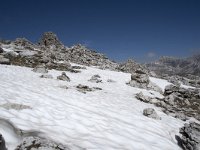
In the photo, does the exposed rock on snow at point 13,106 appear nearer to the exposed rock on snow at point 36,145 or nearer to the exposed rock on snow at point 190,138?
the exposed rock on snow at point 36,145

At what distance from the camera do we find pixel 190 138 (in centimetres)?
1220

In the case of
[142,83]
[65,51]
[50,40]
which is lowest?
[142,83]

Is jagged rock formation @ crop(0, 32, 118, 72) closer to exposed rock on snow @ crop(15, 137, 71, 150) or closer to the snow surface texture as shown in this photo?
the snow surface texture

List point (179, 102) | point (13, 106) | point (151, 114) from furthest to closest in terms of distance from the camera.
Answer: point (179, 102) → point (151, 114) → point (13, 106)

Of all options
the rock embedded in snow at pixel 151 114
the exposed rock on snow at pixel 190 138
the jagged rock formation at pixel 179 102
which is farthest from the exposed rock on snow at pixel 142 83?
the exposed rock on snow at pixel 190 138

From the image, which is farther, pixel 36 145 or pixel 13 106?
pixel 13 106

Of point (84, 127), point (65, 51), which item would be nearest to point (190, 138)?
point (84, 127)

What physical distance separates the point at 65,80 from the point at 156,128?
17.0 meters

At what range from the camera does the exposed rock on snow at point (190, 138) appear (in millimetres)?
11648

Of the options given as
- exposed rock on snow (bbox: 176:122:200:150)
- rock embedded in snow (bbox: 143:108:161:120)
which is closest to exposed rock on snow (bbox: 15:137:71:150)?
exposed rock on snow (bbox: 176:122:200:150)

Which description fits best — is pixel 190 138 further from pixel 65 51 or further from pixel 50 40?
pixel 50 40

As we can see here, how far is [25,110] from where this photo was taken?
39.4ft

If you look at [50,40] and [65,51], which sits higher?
[50,40]

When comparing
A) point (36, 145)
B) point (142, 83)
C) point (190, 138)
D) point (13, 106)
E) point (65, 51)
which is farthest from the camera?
point (65, 51)
